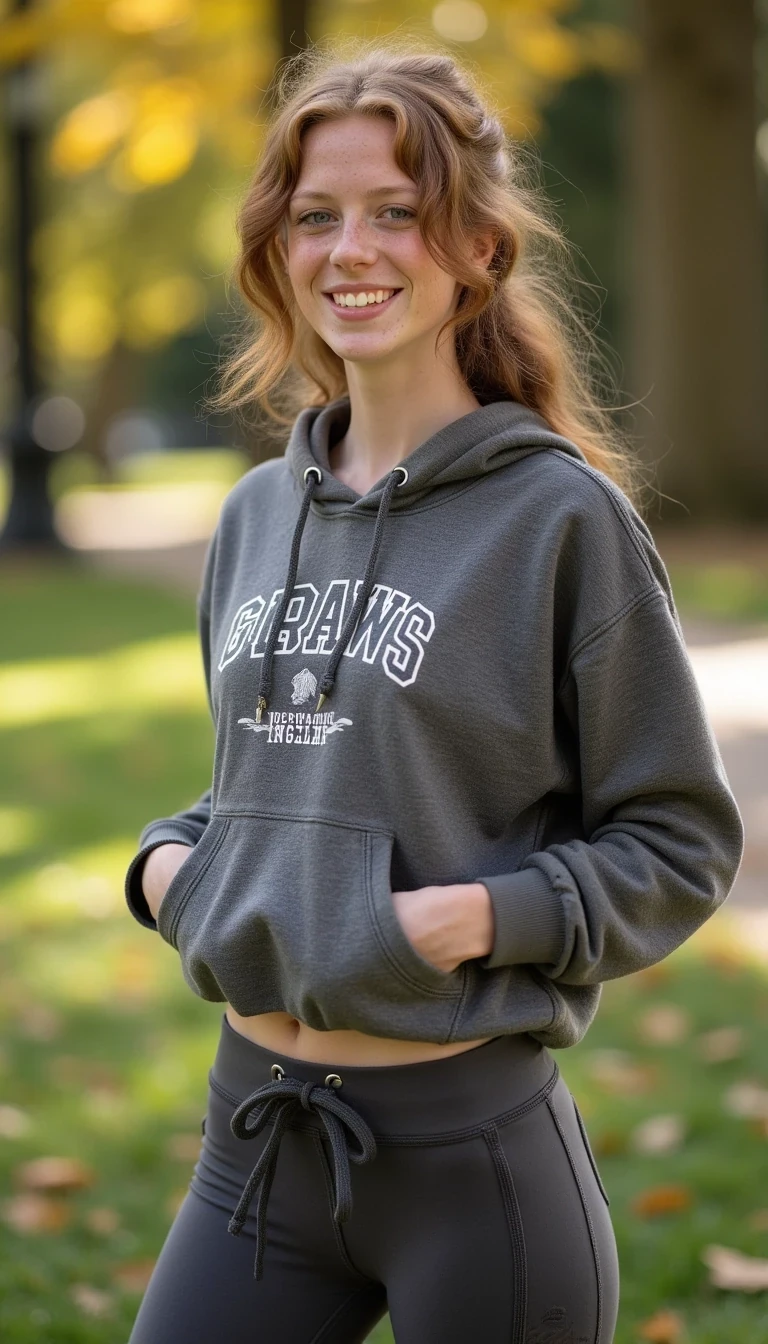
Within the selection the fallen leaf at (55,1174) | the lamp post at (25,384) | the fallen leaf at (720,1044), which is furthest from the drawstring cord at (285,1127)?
the lamp post at (25,384)

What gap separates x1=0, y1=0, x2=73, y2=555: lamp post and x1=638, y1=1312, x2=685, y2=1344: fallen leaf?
573 inches

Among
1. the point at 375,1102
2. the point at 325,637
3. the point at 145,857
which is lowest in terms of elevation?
the point at 375,1102

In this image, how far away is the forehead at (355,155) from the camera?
2.27m

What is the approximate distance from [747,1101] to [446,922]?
9.26ft

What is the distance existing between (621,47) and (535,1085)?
15.4 metres

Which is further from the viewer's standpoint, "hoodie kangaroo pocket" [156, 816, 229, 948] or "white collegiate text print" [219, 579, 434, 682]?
"hoodie kangaroo pocket" [156, 816, 229, 948]

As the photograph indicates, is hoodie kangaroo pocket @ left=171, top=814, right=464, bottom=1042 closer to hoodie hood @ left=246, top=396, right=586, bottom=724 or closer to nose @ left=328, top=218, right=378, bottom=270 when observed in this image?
hoodie hood @ left=246, top=396, right=586, bottom=724

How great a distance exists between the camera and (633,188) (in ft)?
57.5

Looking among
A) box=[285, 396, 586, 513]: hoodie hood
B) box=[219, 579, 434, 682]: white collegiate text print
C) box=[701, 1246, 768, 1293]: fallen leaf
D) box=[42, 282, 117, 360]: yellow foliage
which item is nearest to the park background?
box=[701, 1246, 768, 1293]: fallen leaf

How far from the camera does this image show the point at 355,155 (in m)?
2.28

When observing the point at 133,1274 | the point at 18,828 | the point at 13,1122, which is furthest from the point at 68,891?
the point at 133,1274

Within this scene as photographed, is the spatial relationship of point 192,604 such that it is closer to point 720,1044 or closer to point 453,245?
point 720,1044

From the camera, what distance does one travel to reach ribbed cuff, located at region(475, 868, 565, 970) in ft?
6.91

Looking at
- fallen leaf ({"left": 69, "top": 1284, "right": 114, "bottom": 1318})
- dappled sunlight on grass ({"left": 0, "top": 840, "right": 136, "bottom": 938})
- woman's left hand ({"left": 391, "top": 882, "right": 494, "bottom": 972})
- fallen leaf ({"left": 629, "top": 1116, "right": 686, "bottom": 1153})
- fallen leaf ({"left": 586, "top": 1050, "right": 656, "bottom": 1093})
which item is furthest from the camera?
dappled sunlight on grass ({"left": 0, "top": 840, "right": 136, "bottom": 938})
